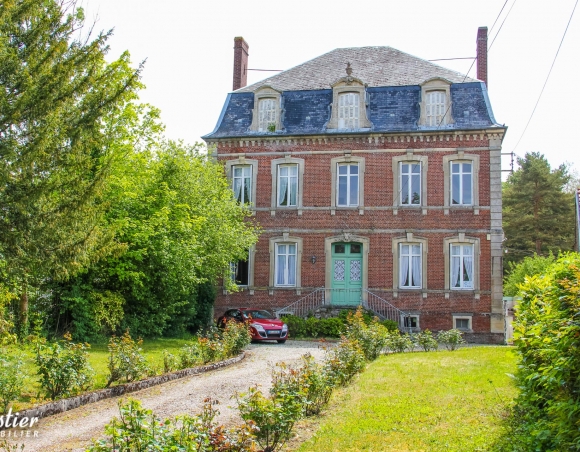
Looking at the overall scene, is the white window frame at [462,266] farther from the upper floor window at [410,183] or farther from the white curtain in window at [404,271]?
the upper floor window at [410,183]

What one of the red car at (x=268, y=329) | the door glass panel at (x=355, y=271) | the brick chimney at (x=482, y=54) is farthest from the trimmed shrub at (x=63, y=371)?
the brick chimney at (x=482, y=54)

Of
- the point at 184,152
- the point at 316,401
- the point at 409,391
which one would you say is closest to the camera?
the point at 316,401

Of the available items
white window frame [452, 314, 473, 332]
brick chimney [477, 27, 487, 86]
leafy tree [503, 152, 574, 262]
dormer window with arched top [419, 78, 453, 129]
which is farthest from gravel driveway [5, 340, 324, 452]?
leafy tree [503, 152, 574, 262]

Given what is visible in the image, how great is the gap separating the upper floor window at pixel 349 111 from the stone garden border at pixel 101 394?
46.9ft

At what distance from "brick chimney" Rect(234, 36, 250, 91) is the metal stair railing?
985 cm

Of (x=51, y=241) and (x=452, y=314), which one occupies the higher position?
(x=51, y=241)

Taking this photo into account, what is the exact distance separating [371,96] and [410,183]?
3.91 metres

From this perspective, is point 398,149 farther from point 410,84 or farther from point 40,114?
point 40,114

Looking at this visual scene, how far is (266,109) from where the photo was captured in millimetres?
25953

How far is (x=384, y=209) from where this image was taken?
24656mm

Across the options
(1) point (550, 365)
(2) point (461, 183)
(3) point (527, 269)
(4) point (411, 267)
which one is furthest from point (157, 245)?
(3) point (527, 269)

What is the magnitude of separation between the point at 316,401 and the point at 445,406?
1.79 meters

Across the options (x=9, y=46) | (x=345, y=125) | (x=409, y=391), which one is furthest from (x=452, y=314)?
(x=9, y=46)

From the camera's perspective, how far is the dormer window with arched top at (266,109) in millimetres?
25812
